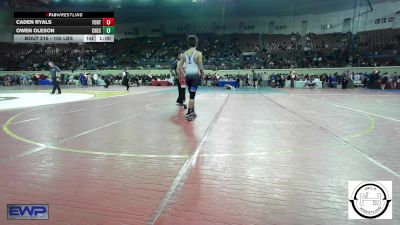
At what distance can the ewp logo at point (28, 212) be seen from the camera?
9.02 ft

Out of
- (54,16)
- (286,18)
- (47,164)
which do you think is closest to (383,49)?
(286,18)

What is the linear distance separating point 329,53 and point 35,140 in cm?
3780

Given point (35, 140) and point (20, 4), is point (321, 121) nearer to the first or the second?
point (35, 140)

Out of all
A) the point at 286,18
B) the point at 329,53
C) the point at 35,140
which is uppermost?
the point at 286,18

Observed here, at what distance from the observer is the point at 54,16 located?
2144cm

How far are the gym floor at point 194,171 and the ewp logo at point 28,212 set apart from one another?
2.1 inches

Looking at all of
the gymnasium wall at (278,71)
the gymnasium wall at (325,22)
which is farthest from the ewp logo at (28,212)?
the gymnasium wall at (325,22)

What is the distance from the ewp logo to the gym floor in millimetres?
53

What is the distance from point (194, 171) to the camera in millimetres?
4027
